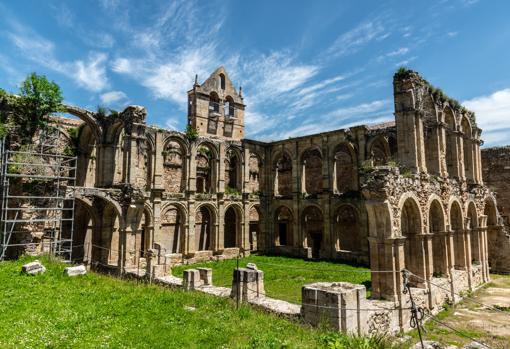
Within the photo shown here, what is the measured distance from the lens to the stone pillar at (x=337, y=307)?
9.42m

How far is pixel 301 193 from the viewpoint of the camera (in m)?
28.6

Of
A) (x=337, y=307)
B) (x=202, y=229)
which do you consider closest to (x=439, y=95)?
(x=337, y=307)

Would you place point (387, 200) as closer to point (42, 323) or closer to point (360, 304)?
point (360, 304)

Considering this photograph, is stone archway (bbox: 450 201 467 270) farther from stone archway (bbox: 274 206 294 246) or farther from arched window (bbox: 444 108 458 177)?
stone archway (bbox: 274 206 294 246)

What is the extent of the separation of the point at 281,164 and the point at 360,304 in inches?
1010

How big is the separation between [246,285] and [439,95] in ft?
47.1

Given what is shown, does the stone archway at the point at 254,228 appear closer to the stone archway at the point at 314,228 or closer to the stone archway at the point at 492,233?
the stone archway at the point at 314,228

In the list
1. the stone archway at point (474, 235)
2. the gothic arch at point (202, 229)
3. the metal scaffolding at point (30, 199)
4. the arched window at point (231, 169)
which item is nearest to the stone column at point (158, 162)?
the metal scaffolding at point (30, 199)

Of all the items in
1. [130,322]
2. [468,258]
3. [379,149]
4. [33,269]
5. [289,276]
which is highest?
[379,149]

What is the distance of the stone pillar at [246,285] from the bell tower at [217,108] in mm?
20253

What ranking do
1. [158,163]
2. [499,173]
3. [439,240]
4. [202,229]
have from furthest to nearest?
[202,229]
[499,173]
[158,163]
[439,240]

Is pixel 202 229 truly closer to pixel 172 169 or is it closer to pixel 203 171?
pixel 203 171

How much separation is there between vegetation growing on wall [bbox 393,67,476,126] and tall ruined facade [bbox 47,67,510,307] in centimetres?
9

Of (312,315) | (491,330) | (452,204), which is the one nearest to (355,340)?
(312,315)
